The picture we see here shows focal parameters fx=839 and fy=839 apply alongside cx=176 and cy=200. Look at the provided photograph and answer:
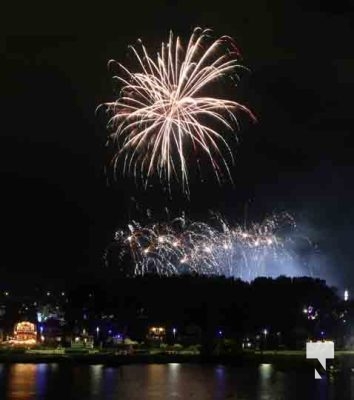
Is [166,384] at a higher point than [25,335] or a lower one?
lower

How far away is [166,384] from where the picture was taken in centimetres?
4784

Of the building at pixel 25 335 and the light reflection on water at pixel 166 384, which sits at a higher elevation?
the building at pixel 25 335

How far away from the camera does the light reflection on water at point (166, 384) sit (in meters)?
40.9

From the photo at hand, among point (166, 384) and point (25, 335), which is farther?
point (25, 335)

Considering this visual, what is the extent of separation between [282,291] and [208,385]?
42773mm

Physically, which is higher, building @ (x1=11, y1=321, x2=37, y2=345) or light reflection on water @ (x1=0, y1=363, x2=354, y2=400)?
building @ (x1=11, y1=321, x2=37, y2=345)

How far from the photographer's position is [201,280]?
8844 cm

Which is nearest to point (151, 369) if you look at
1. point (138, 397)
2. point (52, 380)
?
point (52, 380)

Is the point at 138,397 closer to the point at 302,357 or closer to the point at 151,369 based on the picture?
the point at 151,369

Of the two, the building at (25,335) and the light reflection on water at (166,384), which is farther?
the building at (25,335)

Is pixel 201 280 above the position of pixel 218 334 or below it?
above

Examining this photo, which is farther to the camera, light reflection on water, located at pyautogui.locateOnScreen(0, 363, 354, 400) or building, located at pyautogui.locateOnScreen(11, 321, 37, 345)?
building, located at pyautogui.locateOnScreen(11, 321, 37, 345)

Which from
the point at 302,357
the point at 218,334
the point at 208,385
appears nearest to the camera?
the point at 208,385

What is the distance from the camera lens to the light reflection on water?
134 feet
